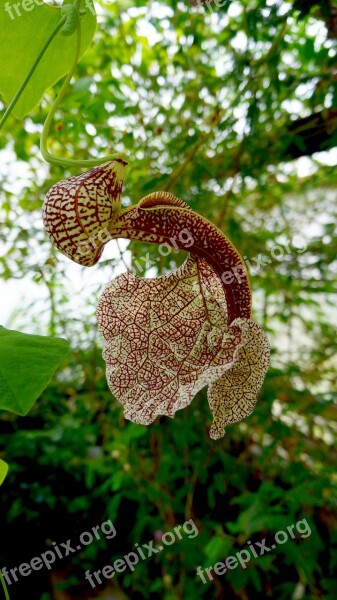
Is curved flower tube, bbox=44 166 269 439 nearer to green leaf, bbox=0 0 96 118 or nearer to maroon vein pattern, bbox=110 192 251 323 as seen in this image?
maroon vein pattern, bbox=110 192 251 323

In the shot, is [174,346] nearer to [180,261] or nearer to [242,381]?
[242,381]

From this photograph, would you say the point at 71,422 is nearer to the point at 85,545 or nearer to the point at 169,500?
the point at 85,545

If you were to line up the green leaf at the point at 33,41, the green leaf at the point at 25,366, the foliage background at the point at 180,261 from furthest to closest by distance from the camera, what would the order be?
the foliage background at the point at 180,261 → the green leaf at the point at 33,41 → the green leaf at the point at 25,366

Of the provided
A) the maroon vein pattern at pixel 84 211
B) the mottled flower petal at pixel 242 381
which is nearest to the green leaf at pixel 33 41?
the maroon vein pattern at pixel 84 211

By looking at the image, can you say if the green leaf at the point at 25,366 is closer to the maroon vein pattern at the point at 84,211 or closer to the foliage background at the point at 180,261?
the maroon vein pattern at the point at 84,211

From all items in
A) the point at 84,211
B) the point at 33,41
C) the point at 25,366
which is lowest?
the point at 25,366

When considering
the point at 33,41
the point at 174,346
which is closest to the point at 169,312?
the point at 174,346
